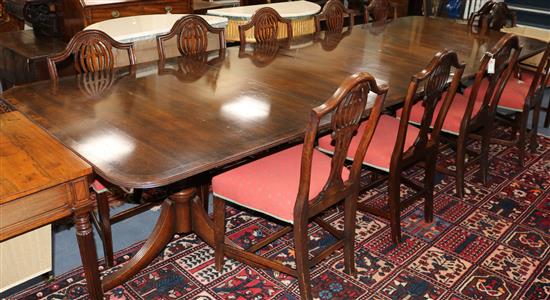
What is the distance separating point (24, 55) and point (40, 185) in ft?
6.47

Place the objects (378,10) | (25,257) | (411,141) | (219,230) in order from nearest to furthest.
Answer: (25,257) < (219,230) < (411,141) < (378,10)

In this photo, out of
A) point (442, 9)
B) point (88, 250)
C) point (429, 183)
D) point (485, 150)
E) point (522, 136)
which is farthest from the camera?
point (442, 9)

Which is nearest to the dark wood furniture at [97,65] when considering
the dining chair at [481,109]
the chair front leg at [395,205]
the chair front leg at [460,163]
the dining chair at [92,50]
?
the dining chair at [92,50]

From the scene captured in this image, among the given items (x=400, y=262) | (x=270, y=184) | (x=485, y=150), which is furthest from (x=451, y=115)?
(x=270, y=184)

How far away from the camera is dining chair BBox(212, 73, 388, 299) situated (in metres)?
1.72

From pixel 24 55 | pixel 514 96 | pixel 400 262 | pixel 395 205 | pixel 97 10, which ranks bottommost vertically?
pixel 400 262

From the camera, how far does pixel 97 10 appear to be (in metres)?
3.35

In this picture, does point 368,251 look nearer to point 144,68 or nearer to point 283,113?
point 283,113

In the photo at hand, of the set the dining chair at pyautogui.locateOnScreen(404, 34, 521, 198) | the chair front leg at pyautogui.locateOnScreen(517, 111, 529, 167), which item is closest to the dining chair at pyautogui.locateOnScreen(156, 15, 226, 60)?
the dining chair at pyautogui.locateOnScreen(404, 34, 521, 198)

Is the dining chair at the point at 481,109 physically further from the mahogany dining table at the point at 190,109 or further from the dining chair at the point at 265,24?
the dining chair at the point at 265,24

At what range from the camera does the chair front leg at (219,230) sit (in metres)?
2.09

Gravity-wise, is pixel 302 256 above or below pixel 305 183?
below

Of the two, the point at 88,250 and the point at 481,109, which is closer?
the point at 88,250

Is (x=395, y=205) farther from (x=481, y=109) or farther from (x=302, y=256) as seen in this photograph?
(x=481, y=109)
